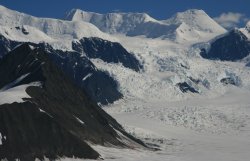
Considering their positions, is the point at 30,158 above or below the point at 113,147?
below

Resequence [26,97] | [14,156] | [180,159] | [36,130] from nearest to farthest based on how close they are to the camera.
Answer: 1. [14,156]
2. [36,130]
3. [26,97]
4. [180,159]

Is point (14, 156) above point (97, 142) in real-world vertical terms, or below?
below

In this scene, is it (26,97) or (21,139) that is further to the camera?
(26,97)

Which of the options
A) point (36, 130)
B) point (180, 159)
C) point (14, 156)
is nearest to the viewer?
point (14, 156)

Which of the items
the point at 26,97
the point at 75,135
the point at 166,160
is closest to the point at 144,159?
the point at 166,160

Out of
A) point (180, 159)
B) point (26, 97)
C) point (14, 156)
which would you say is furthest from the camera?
point (180, 159)

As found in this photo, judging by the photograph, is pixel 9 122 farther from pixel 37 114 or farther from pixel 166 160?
pixel 166 160

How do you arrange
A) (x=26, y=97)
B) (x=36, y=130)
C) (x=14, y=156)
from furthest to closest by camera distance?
(x=26, y=97), (x=36, y=130), (x=14, y=156)

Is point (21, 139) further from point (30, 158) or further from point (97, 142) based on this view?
point (97, 142)

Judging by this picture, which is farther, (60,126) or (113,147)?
(113,147)
